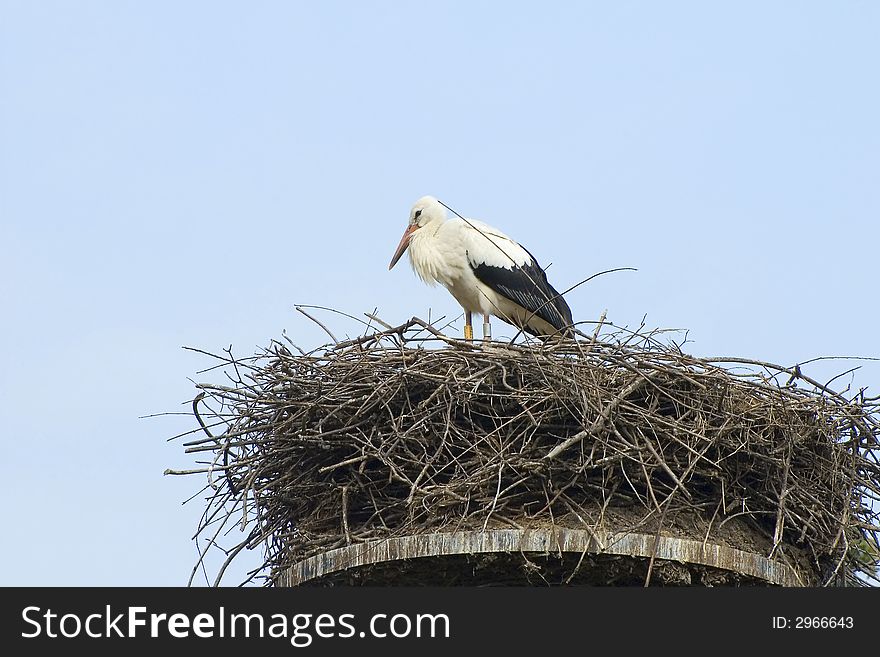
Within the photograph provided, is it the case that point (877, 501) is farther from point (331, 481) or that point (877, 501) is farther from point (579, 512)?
point (331, 481)

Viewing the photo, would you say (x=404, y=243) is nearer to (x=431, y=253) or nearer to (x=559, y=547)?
(x=431, y=253)

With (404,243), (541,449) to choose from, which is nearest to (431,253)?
(404,243)

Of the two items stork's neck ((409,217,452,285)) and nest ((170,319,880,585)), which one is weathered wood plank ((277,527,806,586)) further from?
stork's neck ((409,217,452,285))

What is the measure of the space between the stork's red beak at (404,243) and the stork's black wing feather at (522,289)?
62 cm

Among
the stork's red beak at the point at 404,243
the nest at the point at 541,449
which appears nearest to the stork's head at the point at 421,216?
the stork's red beak at the point at 404,243

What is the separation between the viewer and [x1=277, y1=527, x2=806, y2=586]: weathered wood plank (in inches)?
275

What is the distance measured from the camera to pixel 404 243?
10391 mm

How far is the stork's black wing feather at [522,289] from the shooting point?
9.89 m

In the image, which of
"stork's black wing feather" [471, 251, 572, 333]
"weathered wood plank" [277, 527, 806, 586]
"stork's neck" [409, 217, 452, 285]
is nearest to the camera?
"weathered wood plank" [277, 527, 806, 586]

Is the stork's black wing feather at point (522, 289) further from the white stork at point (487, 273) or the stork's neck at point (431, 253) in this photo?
the stork's neck at point (431, 253)

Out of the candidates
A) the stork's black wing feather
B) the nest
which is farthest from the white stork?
the nest

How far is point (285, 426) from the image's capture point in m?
7.68

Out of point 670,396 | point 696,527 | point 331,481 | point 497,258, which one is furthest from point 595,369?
point 497,258

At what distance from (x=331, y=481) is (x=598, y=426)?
1.37 m
